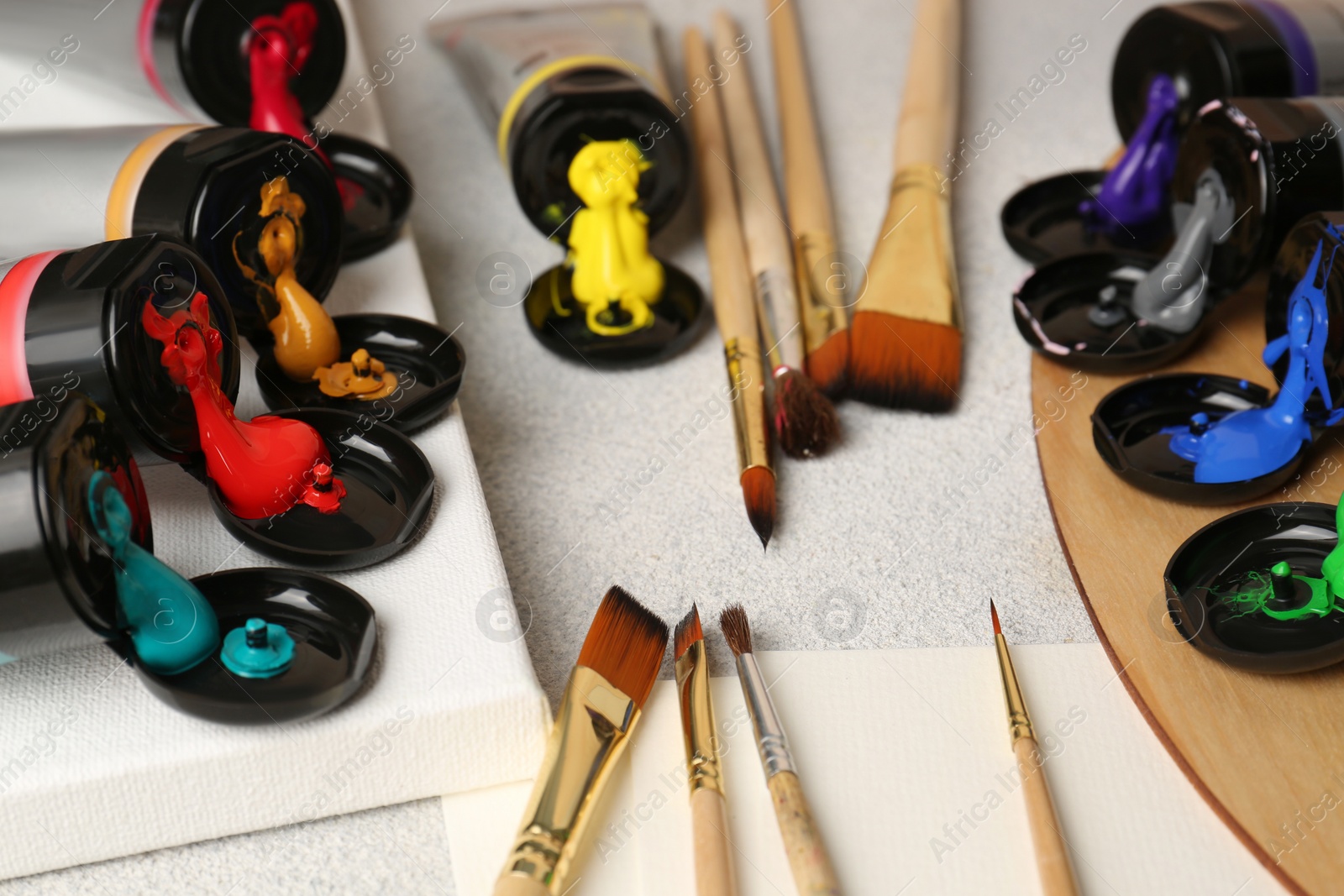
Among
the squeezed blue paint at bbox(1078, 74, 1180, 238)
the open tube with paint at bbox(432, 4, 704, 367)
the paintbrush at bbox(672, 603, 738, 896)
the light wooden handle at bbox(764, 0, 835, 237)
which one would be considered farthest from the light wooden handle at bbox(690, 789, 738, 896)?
the squeezed blue paint at bbox(1078, 74, 1180, 238)

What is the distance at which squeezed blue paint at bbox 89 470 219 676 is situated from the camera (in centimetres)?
43

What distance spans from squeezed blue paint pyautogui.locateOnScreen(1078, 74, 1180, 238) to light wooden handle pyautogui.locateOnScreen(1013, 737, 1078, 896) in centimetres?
46

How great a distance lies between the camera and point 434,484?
0.55 m

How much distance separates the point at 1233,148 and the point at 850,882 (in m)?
0.48

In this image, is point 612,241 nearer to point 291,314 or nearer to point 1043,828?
point 291,314

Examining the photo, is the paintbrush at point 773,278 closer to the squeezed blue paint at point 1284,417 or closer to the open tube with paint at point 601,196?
the open tube with paint at point 601,196

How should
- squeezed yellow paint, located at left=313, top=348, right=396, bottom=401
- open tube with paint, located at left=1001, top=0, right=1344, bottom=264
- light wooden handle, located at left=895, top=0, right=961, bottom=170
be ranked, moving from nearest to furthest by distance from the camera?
squeezed yellow paint, located at left=313, top=348, right=396, bottom=401 < open tube with paint, located at left=1001, top=0, right=1344, bottom=264 < light wooden handle, located at left=895, top=0, right=961, bottom=170

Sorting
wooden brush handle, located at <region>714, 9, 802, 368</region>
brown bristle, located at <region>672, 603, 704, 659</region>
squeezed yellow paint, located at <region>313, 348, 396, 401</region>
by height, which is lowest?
brown bristle, located at <region>672, 603, 704, 659</region>

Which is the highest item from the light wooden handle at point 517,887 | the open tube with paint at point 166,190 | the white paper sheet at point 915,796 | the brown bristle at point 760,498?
the open tube with paint at point 166,190

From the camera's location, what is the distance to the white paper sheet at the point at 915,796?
1.44 ft

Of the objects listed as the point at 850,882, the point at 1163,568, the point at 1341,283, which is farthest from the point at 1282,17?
the point at 850,882

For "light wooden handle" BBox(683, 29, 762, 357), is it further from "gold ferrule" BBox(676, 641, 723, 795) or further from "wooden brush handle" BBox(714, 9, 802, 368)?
"gold ferrule" BBox(676, 641, 723, 795)

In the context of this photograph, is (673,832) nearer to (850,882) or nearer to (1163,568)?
(850,882)

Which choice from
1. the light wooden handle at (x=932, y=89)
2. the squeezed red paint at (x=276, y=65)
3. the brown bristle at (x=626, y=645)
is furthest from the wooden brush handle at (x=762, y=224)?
the squeezed red paint at (x=276, y=65)
